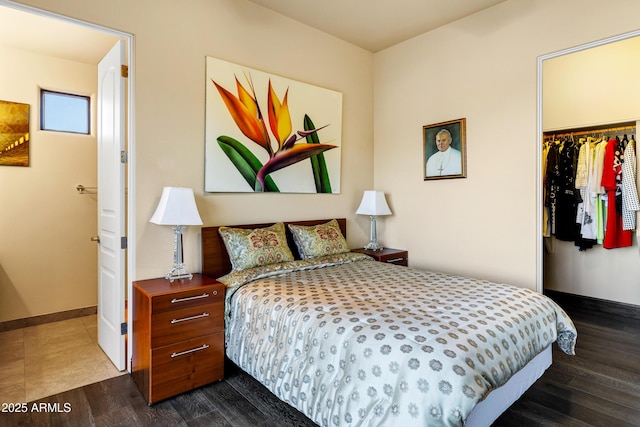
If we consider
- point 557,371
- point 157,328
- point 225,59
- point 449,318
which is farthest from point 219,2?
point 557,371

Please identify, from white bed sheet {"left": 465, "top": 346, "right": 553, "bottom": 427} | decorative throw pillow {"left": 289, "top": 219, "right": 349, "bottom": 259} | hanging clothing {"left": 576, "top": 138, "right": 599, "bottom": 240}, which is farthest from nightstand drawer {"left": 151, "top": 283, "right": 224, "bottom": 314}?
hanging clothing {"left": 576, "top": 138, "right": 599, "bottom": 240}

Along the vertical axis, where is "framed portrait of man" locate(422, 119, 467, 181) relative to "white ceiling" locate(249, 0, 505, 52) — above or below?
below

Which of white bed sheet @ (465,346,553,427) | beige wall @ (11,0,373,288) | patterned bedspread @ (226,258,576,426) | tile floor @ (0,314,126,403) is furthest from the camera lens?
beige wall @ (11,0,373,288)

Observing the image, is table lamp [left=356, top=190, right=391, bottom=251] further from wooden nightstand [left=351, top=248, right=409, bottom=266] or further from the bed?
the bed

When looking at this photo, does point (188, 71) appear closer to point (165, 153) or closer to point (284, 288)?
point (165, 153)

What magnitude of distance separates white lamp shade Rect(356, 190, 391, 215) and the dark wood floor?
6.51 ft

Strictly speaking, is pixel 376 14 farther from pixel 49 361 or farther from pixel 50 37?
pixel 49 361

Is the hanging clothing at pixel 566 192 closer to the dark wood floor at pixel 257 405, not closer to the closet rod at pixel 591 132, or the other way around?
the closet rod at pixel 591 132

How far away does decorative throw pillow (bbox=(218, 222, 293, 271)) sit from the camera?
2719 millimetres

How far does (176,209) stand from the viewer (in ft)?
7.91

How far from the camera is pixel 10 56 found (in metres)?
3.35

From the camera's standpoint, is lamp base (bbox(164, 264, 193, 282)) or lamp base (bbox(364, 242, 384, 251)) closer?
lamp base (bbox(164, 264, 193, 282))

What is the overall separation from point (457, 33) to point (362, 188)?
183 centimetres

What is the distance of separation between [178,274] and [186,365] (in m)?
0.63
